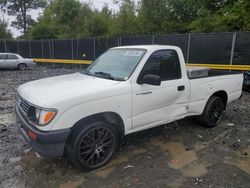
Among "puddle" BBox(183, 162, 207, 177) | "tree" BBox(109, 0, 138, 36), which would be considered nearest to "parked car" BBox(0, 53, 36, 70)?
"tree" BBox(109, 0, 138, 36)

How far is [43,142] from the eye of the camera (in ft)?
9.37

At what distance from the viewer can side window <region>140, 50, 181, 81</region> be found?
380 centimetres

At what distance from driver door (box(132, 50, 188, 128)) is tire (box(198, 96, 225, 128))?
29.3 inches

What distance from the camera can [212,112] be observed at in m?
5.02

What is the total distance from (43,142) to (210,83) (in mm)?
3402

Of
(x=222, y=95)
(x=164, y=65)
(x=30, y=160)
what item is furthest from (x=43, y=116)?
(x=222, y=95)

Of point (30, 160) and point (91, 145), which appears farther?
point (30, 160)

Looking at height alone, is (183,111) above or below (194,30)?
below

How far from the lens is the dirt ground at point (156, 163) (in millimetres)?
3131

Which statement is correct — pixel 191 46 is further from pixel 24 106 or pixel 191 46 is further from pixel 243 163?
pixel 24 106

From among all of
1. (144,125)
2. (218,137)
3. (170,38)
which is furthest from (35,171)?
(170,38)

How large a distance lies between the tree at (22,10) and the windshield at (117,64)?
4018 centimetres

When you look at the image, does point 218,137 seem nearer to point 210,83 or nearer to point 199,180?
point 210,83

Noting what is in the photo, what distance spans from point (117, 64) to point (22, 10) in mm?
41800
